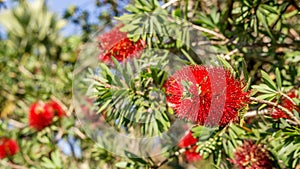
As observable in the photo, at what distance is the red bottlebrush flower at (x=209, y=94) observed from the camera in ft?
3.20

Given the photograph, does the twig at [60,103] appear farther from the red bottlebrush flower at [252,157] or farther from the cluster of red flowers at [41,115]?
the red bottlebrush flower at [252,157]

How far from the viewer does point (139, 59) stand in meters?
1.39

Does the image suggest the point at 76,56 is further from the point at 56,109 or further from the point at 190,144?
the point at 190,144

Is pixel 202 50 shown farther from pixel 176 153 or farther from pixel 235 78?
pixel 235 78

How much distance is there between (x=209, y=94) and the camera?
3.22 feet

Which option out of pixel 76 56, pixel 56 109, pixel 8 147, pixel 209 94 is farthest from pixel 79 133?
pixel 209 94

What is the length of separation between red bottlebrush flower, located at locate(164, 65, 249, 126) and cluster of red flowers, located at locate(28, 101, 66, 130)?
1.32 meters

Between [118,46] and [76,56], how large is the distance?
154 centimetres

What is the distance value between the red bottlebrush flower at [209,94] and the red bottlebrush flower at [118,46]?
1.22 ft

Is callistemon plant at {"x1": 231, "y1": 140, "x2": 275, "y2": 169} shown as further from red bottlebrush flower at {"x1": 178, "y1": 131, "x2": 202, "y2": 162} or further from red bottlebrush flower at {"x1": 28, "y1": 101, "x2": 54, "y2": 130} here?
red bottlebrush flower at {"x1": 28, "y1": 101, "x2": 54, "y2": 130}

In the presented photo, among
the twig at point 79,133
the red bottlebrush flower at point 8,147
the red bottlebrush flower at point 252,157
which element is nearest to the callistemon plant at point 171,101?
the red bottlebrush flower at point 252,157

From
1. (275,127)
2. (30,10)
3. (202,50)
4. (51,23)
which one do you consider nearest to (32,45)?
(51,23)

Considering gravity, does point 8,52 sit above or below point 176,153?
above

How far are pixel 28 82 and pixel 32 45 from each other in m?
2.36
